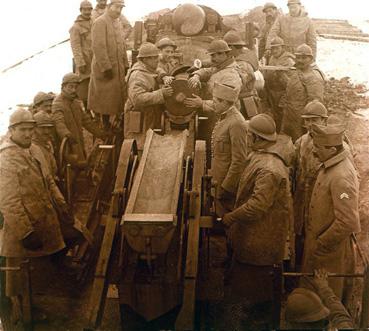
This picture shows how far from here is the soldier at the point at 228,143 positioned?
20.4ft

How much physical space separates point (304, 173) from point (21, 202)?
293 centimetres

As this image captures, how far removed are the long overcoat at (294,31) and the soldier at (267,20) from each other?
1.43 ft

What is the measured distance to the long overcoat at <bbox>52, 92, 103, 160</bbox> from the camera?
291 inches

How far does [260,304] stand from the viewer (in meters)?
5.64

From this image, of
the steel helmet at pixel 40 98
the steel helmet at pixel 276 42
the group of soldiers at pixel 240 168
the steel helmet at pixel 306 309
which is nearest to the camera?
the steel helmet at pixel 306 309

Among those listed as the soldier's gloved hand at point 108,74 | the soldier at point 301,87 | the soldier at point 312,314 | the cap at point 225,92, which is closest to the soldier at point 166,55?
the soldier's gloved hand at point 108,74

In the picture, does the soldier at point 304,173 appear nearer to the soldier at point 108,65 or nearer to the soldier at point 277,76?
the soldier at point 277,76

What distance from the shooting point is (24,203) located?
5.28 metres

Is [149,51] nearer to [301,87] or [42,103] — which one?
[42,103]

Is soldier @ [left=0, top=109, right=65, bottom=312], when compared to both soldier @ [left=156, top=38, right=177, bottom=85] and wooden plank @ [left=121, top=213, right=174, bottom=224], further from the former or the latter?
soldier @ [left=156, top=38, right=177, bottom=85]

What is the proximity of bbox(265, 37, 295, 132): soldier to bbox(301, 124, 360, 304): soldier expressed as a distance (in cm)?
475

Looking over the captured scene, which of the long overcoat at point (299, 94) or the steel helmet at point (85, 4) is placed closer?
the long overcoat at point (299, 94)

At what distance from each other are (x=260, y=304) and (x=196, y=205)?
49.4 inches

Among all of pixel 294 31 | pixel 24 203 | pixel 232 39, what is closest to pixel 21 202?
pixel 24 203
